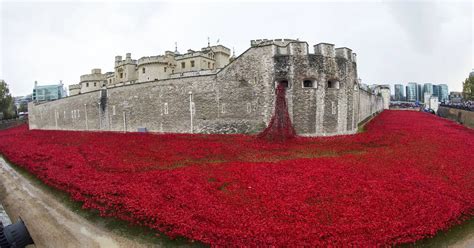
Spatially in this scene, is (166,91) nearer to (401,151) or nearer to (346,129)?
(346,129)

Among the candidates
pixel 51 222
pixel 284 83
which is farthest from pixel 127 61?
pixel 51 222

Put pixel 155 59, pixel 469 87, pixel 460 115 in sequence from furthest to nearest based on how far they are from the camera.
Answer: pixel 469 87
pixel 155 59
pixel 460 115

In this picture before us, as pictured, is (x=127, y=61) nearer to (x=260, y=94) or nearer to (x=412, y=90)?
(x=260, y=94)

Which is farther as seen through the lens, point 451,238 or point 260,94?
point 260,94

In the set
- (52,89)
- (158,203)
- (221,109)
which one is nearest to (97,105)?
(221,109)

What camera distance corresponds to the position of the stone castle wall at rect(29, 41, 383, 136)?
21.6 meters

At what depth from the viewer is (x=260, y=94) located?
72.8 ft

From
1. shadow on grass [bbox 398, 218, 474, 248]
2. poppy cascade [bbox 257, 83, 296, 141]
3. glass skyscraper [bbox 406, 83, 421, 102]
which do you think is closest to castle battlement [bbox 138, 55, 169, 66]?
poppy cascade [bbox 257, 83, 296, 141]

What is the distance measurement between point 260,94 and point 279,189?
13113 mm

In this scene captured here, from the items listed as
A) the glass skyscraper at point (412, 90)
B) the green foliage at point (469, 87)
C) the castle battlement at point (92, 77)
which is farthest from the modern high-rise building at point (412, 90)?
the castle battlement at point (92, 77)

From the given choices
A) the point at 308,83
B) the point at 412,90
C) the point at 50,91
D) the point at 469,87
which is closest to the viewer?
the point at 308,83

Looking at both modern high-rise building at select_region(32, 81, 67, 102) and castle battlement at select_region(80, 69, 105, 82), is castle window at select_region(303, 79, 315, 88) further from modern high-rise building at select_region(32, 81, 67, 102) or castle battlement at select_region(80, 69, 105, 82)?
modern high-rise building at select_region(32, 81, 67, 102)

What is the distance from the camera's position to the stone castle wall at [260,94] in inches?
850

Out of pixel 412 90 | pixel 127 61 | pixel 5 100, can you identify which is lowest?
pixel 5 100
